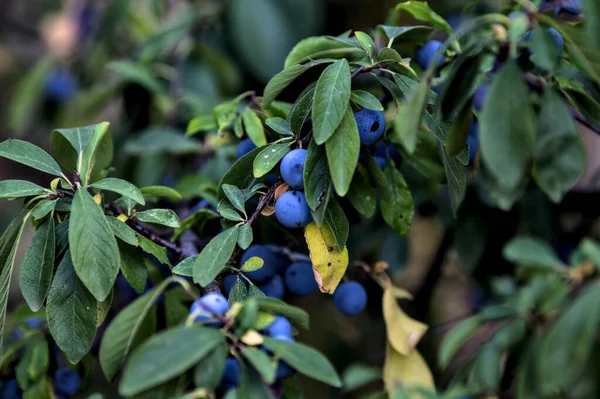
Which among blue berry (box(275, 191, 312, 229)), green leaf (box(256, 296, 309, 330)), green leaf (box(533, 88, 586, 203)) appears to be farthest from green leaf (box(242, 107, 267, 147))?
green leaf (box(533, 88, 586, 203))

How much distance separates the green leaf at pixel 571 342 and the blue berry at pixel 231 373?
0.25m

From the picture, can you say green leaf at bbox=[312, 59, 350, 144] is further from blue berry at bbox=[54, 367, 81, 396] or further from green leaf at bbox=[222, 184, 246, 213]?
blue berry at bbox=[54, 367, 81, 396]

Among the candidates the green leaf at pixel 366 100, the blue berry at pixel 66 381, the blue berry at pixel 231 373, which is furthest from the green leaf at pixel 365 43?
the blue berry at pixel 66 381

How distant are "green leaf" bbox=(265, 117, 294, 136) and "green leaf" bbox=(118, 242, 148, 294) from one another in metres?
0.21

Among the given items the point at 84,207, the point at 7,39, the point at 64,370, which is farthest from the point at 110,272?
the point at 7,39

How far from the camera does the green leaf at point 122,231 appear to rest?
744mm

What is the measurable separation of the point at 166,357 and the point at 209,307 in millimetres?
76

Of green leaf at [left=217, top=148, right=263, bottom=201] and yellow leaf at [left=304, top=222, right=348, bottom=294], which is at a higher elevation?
green leaf at [left=217, top=148, right=263, bottom=201]

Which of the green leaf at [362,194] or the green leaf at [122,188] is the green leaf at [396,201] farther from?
the green leaf at [122,188]

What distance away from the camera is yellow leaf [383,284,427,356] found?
0.87m

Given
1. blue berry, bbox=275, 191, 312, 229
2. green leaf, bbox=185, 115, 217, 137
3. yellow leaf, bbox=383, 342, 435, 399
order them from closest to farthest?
blue berry, bbox=275, 191, 312, 229, yellow leaf, bbox=383, 342, 435, 399, green leaf, bbox=185, 115, 217, 137

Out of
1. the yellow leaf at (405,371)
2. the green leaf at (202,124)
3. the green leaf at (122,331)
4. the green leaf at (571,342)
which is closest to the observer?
the green leaf at (571,342)

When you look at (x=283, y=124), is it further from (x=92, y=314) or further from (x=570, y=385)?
(x=570, y=385)

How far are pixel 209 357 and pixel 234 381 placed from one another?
40 millimetres
